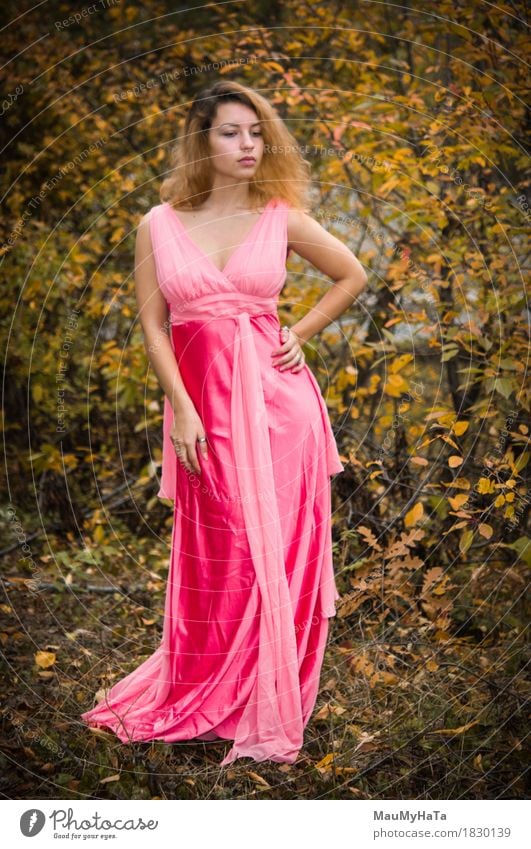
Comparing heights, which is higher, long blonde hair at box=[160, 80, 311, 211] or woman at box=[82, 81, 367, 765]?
long blonde hair at box=[160, 80, 311, 211]

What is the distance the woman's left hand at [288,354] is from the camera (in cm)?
256

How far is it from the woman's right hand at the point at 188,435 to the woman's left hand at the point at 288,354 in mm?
302

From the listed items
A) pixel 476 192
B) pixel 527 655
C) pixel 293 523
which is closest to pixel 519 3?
pixel 476 192

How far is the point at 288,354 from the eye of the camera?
101 inches

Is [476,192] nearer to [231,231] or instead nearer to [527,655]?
[231,231]

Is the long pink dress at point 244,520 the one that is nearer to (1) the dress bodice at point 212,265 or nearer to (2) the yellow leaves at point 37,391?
(1) the dress bodice at point 212,265

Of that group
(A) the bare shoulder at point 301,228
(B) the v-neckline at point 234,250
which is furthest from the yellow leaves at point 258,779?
(A) the bare shoulder at point 301,228

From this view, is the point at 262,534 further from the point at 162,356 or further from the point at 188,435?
the point at 162,356

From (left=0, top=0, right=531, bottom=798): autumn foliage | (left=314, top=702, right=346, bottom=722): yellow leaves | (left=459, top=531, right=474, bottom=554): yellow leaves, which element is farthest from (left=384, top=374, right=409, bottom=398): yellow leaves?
(left=314, top=702, right=346, bottom=722): yellow leaves

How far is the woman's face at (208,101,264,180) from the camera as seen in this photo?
2432mm

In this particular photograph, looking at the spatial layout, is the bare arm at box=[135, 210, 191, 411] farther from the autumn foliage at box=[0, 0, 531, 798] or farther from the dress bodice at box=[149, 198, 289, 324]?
the autumn foliage at box=[0, 0, 531, 798]

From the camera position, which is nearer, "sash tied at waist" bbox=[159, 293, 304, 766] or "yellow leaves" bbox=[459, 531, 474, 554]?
"sash tied at waist" bbox=[159, 293, 304, 766]

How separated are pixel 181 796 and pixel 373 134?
290 centimetres
